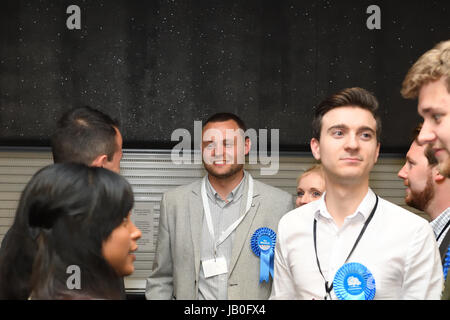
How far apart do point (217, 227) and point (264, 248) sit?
0.32m

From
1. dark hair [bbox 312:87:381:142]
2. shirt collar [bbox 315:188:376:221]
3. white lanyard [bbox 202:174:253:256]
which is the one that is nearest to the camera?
A: shirt collar [bbox 315:188:376:221]

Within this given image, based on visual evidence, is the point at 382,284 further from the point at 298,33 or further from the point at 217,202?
the point at 298,33

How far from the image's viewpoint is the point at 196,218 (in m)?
3.65

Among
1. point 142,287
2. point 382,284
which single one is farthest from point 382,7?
point 382,284

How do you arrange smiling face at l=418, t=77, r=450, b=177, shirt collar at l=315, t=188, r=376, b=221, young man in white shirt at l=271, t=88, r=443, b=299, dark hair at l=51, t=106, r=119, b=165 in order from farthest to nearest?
dark hair at l=51, t=106, r=119, b=165, shirt collar at l=315, t=188, r=376, b=221, young man in white shirt at l=271, t=88, r=443, b=299, smiling face at l=418, t=77, r=450, b=177

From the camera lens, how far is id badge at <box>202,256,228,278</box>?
3486 millimetres

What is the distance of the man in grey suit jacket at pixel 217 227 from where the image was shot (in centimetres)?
350

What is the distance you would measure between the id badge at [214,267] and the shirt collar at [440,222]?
3.87 ft

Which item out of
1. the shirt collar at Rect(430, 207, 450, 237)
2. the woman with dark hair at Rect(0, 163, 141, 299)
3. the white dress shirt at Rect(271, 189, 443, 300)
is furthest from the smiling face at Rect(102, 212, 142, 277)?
the shirt collar at Rect(430, 207, 450, 237)

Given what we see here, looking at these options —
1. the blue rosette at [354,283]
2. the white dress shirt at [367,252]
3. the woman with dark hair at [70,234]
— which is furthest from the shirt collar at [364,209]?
the woman with dark hair at [70,234]

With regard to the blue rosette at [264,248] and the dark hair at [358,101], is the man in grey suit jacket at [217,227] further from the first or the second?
the dark hair at [358,101]

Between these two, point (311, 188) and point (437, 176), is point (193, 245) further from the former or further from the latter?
point (437, 176)

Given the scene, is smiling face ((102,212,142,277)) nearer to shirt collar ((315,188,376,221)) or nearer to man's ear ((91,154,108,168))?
shirt collar ((315,188,376,221))

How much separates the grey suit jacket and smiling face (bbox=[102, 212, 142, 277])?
1436 millimetres
